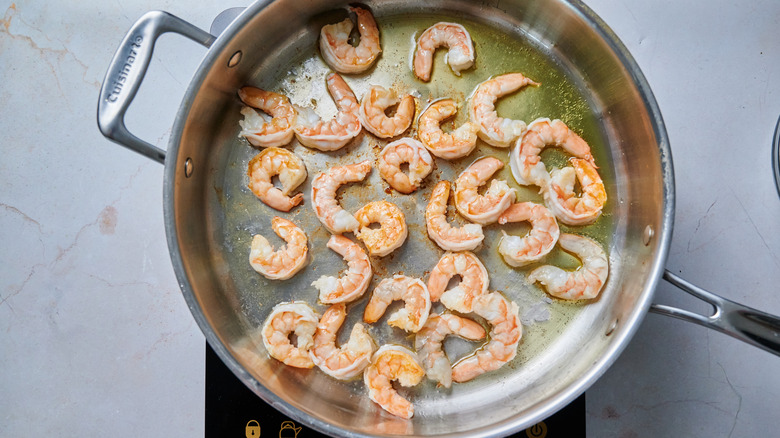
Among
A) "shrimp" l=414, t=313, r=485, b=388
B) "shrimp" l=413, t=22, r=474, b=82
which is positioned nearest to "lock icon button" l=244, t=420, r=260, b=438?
"shrimp" l=414, t=313, r=485, b=388

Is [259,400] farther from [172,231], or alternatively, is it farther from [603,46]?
[603,46]

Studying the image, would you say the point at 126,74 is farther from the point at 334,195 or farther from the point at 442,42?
the point at 442,42

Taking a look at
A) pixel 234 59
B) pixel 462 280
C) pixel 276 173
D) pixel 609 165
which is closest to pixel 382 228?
pixel 462 280

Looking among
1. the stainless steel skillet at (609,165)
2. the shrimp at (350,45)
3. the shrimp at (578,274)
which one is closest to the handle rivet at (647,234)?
the stainless steel skillet at (609,165)

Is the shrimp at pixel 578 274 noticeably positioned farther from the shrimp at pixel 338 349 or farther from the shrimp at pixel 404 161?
the shrimp at pixel 338 349

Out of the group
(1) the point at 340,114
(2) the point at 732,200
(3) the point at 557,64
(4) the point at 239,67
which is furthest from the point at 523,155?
(4) the point at 239,67

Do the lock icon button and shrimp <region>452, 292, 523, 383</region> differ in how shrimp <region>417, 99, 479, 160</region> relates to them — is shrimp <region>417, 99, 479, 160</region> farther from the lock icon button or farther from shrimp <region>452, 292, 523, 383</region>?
the lock icon button

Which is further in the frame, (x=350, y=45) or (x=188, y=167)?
(x=350, y=45)
